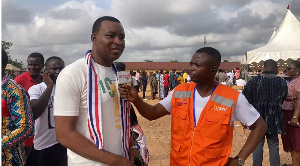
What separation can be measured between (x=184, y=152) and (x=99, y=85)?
1136 millimetres

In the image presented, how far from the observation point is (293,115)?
483 cm

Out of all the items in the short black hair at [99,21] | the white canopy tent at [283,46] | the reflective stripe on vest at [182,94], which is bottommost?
the reflective stripe on vest at [182,94]

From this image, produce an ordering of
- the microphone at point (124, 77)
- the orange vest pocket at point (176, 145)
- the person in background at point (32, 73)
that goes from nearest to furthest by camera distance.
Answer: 1. the microphone at point (124, 77)
2. the orange vest pocket at point (176, 145)
3. the person in background at point (32, 73)

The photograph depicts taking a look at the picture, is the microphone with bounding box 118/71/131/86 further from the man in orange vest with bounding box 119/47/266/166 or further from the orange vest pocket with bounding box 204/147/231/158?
the orange vest pocket with bounding box 204/147/231/158

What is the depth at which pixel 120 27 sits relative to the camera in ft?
6.49

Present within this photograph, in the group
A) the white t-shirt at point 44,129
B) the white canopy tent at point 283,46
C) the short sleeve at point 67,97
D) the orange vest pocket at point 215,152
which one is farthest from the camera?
the white canopy tent at point 283,46

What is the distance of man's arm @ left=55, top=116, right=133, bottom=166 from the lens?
1733mm

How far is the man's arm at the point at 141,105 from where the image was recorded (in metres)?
2.03

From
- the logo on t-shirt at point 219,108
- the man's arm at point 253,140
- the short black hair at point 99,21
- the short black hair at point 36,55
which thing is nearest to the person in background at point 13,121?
the short black hair at point 99,21

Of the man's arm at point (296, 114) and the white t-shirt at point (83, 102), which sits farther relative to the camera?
the man's arm at point (296, 114)

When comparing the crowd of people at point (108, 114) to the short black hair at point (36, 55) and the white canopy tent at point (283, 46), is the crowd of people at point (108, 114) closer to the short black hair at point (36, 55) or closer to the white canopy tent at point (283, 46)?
the short black hair at point (36, 55)

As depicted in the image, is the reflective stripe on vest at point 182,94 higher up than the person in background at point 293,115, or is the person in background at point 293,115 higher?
the reflective stripe on vest at point 182,94

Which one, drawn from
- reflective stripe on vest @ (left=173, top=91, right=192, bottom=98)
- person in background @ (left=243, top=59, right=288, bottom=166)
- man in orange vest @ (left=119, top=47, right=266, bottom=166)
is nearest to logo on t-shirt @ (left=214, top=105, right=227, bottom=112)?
man in orange vest @ (left=119, top=47, right=266, bottom=166)

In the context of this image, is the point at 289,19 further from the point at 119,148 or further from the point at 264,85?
the point at 119,148
